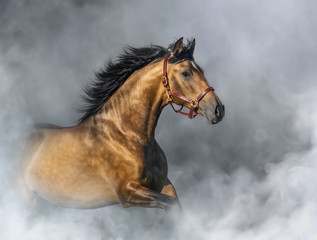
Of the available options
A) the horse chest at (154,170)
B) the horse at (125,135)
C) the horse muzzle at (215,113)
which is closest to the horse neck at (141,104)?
the horse at (125,135)

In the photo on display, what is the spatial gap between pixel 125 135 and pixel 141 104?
311 mm

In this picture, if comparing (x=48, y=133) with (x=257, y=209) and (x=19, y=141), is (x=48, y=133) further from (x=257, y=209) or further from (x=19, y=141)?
(x=257, y=209)

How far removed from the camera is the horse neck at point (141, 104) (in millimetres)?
4641

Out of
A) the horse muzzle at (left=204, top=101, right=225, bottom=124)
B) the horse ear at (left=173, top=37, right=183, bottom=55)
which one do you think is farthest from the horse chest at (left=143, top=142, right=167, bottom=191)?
the horse ear at (left=173, top=37, right=183, bottom=55)

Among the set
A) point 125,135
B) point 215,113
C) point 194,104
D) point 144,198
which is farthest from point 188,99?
point 144,198

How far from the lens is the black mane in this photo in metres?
4.85

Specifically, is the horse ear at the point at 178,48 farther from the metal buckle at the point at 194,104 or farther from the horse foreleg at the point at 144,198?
the horse foreleg at the point at 144,198

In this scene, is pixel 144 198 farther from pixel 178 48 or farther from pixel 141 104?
pixel 178 48

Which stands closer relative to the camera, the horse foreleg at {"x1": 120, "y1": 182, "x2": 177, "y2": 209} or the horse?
A: the horse foreleg at {"x1": 120, "y1": 182, "x2": 177, "y2": 209}

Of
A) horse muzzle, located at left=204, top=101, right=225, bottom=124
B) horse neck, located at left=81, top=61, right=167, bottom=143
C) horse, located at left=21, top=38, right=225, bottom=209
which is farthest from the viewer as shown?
horse neck, located at left=81, top=61, right=167, bottom=143

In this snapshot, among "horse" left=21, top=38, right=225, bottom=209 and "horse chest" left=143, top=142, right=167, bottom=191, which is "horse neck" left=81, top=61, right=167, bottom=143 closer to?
"horse" left=21, top=38, right=225, bottom=209

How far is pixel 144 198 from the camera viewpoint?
14.4 feet

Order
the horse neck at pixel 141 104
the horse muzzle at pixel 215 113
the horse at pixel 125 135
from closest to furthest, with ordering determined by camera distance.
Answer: the horse muzzle at pixel 215 113 → the horse at pixel 125 135 → the horse neck at pixel 141 104

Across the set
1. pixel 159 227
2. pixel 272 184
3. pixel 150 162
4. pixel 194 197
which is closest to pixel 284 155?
pixel 272 184
